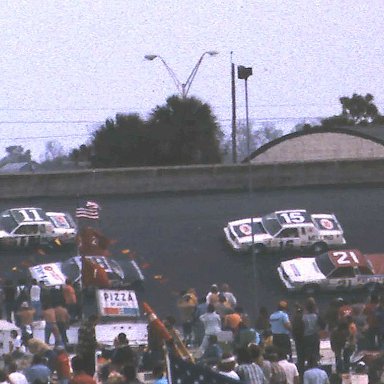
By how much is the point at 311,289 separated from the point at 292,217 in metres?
4.06

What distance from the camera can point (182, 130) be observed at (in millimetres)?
67375

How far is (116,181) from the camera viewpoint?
4631 centimetres

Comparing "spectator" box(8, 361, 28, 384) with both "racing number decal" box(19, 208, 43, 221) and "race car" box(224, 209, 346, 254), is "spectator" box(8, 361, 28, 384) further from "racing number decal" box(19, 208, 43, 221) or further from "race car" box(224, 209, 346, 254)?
"race car" box(224, 209, 346, 254)

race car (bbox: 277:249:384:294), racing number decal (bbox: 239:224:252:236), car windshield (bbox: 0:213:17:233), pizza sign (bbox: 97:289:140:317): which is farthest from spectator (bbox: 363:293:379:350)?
car windshield (bbox: 0:213:17:233)

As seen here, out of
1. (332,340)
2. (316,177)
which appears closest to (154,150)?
(316,177)

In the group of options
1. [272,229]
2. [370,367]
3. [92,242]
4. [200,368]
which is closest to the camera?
[200,368]

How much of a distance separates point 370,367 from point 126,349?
3.32 meters

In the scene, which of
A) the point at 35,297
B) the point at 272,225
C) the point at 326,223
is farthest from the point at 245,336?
the point at 326,223

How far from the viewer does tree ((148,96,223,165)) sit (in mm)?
67312

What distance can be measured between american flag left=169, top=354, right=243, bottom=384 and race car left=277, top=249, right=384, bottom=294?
2382 centimetres

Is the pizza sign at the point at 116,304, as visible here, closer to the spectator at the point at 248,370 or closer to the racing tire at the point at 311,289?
the racing tire at the point at 311,289

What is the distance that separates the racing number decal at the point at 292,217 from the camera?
135ft

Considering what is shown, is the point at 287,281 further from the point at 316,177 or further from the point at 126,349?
the point at 126,349

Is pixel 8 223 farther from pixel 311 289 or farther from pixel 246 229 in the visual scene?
pixel 311 289
